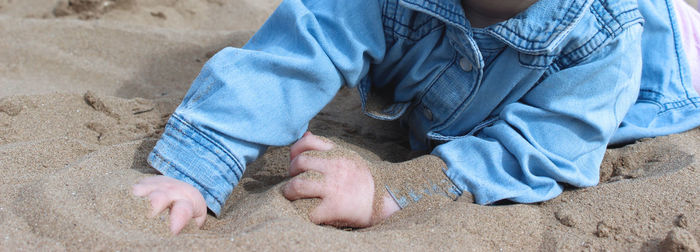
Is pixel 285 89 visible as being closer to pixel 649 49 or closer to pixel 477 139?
pixel 477 139

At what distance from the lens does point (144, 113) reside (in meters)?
1.71

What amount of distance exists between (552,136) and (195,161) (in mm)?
792

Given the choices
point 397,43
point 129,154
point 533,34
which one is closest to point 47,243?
point 129,154

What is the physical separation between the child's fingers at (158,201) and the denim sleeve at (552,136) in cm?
61

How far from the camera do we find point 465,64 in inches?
54.8

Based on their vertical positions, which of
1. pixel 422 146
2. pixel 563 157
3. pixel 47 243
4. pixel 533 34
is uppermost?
pixel 533 34

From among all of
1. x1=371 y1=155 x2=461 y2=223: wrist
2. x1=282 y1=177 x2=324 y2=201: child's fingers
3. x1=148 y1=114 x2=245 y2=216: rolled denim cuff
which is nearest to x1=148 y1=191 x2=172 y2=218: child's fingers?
x1=148 y1=114 x2=245 y2=216: rolled denim cuff

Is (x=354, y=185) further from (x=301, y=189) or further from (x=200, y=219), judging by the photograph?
(x=200, y=219)

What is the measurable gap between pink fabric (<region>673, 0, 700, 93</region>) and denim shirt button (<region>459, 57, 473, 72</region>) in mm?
764

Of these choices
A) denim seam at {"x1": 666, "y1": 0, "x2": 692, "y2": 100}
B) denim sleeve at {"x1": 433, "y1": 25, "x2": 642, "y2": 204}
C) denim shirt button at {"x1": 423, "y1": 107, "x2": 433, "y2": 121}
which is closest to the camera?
denim sleeve at {"x1": 433, "y1": 25, "x2": 642, "y2": 204}

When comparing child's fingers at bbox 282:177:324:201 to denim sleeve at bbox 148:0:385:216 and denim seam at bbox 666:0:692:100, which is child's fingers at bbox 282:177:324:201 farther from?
denim seam at bbox 666:0:692:100

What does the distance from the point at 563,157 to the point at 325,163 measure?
22.3 inches

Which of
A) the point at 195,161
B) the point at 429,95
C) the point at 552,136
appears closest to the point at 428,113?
the point at 429,95

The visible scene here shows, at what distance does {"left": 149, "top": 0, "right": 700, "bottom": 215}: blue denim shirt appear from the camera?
121 centimetres
